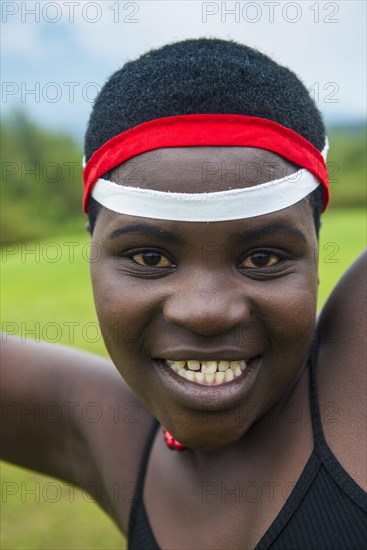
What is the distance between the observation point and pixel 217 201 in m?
1.81

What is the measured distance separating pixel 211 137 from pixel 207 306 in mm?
411

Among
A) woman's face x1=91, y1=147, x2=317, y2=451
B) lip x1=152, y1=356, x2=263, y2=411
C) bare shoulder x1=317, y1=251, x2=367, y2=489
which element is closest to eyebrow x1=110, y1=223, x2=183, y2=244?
woman's face x1=91, y1=147, x2=317, y2=451

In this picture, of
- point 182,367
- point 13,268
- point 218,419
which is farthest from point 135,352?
point 13,268

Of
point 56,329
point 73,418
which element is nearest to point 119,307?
point 73,418

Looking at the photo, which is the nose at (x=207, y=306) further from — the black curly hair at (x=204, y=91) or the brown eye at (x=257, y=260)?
the black curly hair at (x=204, y=91)

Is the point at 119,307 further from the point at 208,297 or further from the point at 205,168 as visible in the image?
the point at 205,168

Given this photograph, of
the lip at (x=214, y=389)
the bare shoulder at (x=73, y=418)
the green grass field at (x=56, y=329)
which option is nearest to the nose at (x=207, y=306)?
the lip at (x=214, y=389)

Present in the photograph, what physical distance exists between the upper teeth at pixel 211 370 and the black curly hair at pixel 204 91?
0.49m

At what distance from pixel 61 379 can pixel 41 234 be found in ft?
92.2

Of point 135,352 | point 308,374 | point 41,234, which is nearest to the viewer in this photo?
point 135,352

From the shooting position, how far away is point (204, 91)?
1.89 m

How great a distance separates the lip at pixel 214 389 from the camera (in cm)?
189

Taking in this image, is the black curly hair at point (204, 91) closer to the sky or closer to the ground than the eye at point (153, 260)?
closer to the sky

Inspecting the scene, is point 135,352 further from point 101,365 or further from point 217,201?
point 101,365
